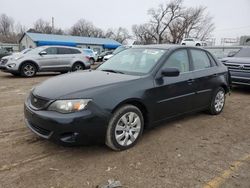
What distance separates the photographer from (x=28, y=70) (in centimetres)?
1240

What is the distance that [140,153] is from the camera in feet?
12.4

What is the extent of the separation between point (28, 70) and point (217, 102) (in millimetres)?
9436

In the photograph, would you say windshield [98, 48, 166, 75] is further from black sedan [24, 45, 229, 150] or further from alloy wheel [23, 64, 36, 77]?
alloy wheel [23, 64, 36, 77]

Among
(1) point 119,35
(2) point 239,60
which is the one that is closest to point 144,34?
(1) point 119,35

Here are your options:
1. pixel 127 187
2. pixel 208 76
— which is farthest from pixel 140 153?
pixel 208 76

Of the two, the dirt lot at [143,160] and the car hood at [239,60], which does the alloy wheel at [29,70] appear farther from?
the car hood at [239,60]

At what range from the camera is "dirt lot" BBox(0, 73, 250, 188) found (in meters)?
3.07

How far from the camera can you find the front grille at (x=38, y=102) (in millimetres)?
3506

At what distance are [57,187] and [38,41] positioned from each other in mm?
41805

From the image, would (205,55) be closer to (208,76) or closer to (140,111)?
(208,76)

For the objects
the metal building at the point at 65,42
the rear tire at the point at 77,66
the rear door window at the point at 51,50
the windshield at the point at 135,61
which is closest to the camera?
the windshield at the point at 135,61

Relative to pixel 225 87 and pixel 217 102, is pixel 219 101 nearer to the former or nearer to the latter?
pixel 217 102

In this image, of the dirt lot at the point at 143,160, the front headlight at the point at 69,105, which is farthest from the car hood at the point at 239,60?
the front headlight at the point at 69,105

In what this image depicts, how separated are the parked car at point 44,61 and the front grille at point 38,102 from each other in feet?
29.6
